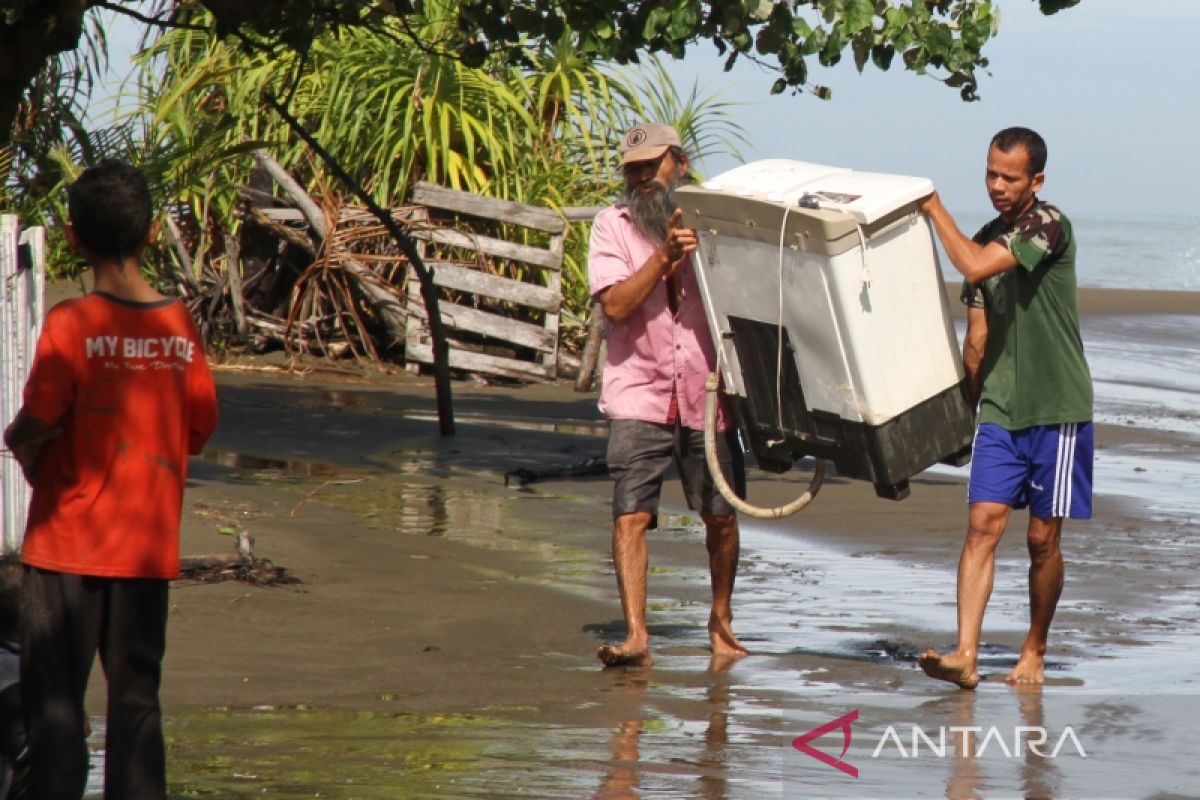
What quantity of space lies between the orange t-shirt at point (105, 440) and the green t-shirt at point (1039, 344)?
119 inches

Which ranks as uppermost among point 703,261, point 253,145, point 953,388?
point 253,145

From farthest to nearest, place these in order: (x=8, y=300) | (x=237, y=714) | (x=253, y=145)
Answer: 1. (x=253, y=145)
2. (x=8, y=300)
3. (x=237, y=714)

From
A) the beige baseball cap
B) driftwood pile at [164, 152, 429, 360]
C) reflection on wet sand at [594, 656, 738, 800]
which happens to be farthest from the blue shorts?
driftwood pile at [164, 152, 429, 360]

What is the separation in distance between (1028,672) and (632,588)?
Answer: 4.37 feet

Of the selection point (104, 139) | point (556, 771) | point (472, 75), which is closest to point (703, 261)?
point (556, 771)

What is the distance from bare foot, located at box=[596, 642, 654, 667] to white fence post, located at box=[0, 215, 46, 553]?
6.92ft

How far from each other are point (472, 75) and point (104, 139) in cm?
694

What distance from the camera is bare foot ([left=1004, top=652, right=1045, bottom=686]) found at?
19.6 ft

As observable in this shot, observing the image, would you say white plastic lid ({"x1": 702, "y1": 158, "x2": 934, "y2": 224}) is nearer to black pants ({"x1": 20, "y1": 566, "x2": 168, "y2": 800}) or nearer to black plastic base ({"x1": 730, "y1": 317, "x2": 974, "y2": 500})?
black plastic base ({"x1": 730, "y1": 317, "x2": 974, "y2": 500})

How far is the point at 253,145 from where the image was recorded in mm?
8891

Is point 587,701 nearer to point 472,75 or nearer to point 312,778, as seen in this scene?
point 312,778

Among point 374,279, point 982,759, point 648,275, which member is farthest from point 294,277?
point 982,759

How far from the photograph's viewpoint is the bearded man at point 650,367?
21.0ft

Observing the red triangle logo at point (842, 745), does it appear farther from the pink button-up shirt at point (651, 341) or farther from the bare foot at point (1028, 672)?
the pink button-up shirt at point (651, 341)
